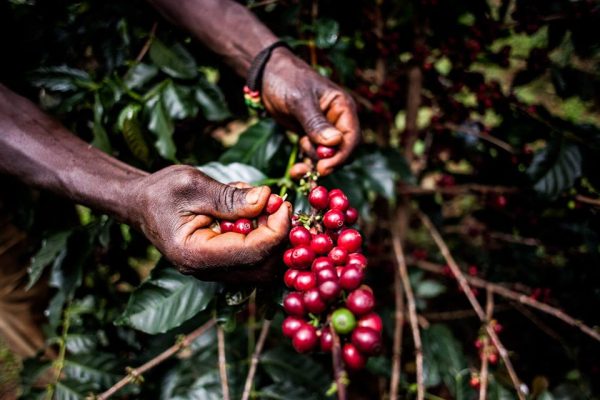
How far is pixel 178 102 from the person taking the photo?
1.38 meters

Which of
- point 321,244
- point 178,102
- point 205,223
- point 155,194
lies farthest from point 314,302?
point 178,102

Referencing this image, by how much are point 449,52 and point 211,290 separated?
140 cm

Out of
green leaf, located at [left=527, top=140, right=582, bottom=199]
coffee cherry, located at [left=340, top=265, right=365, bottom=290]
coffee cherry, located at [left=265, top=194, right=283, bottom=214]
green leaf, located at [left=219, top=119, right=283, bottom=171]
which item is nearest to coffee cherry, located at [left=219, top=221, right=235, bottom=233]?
coffee cherry, located at [left=265, top=194, right=283, bottom=214]

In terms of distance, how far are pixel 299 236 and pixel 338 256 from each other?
9 cm

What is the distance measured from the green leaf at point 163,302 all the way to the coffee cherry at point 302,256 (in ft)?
1.27

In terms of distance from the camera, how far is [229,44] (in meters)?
1.39

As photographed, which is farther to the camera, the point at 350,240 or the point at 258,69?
the point at 258,69

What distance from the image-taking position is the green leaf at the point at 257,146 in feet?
4.50

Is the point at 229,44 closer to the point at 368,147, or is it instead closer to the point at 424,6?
the point at 368,147

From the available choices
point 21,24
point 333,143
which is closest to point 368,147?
point 333,143

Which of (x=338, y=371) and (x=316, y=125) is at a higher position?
(x=316, y=125)

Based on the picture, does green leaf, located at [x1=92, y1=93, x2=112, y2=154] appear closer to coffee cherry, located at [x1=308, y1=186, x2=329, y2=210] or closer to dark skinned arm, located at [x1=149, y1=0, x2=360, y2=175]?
dark skinned arm, located at [x1=149, y1=0, x2=360, y2=175]

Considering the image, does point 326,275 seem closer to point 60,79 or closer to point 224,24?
point 224,24

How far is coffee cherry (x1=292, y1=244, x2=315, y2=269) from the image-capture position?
80cm
